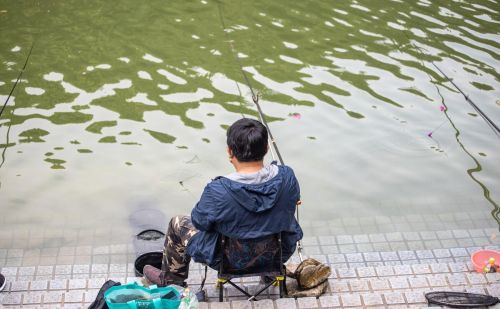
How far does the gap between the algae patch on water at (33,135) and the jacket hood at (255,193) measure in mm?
4134

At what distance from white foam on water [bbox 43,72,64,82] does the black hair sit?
16.9 feet

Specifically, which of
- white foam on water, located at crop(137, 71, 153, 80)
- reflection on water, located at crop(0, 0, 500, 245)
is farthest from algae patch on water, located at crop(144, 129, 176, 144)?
white foam on water, located at crop(137, 71, 153, 80)

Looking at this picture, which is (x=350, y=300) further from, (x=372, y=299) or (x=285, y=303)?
(x=285, y=303)

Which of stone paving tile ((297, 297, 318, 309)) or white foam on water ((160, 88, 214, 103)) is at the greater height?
stone paving tile ((297, 297, 318, 309))

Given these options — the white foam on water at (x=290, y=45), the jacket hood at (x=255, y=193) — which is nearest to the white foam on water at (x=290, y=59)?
the white foam on water at (x=290, y=45)

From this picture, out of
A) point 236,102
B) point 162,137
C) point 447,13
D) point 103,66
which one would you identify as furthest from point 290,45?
point 447,13

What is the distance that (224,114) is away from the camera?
25.9 ft

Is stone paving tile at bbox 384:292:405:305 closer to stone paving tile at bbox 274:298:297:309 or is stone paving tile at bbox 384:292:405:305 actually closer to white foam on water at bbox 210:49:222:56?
stone paving tile at bbox 274:298:297:309

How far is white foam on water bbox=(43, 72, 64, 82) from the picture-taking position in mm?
8273

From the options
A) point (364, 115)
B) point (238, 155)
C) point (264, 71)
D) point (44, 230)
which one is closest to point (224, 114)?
point (264, 71)

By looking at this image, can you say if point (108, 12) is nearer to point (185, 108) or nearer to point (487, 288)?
point (185, 108)

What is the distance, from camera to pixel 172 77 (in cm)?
851

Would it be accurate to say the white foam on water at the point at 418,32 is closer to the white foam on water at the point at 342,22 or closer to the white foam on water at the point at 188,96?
the white foam on water at the point at 342,22

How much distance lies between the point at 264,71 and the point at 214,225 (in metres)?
5.18
